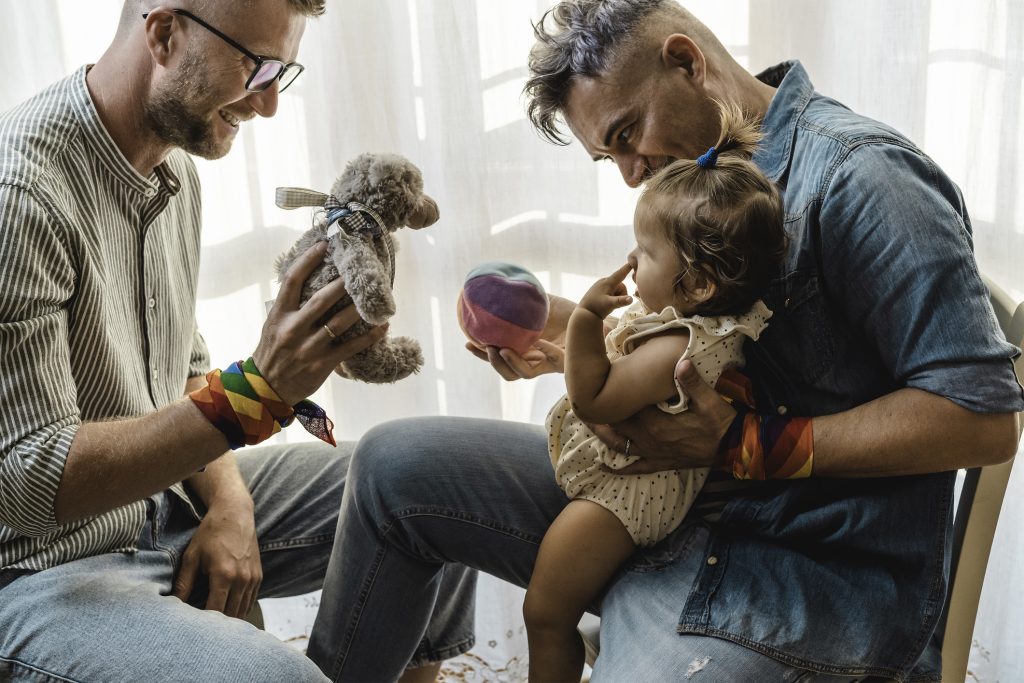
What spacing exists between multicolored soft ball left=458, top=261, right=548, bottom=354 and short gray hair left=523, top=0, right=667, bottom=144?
0.90 feet

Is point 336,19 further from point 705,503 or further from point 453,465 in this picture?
point 705,503

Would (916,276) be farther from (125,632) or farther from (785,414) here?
(125,632)

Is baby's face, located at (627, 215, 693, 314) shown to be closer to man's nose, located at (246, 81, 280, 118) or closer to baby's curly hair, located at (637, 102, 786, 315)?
baby's curly hair, located at (637, 102, 786, 315)

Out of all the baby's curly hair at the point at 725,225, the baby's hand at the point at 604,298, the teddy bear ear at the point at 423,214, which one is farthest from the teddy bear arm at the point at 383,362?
the baby's curly hair at the point at 725,225

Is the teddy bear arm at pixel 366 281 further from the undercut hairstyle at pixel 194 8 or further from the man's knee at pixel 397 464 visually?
the undercut hairstyle at pixel 194 8

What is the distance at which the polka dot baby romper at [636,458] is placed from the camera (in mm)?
1152

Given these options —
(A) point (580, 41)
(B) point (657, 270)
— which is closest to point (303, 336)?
(B) point (657, 270)

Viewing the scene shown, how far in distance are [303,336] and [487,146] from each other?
713 mm

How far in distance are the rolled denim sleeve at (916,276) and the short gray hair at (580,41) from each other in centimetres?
38

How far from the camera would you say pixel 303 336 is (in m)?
1.18

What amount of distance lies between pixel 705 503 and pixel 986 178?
790 millimetres

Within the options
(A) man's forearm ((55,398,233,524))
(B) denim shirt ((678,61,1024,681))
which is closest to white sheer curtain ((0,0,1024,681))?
(B) denim shirt ((678,61,1024,681))

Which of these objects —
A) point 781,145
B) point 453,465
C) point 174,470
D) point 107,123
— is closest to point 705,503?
point 453,465

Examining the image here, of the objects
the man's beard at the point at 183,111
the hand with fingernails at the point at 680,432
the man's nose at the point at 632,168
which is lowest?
Answer: the hand with fingernails at the point at 680,432
